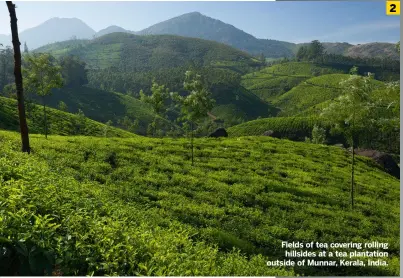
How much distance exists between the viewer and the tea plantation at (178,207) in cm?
841

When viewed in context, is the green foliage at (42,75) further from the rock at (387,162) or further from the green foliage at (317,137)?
the green foliage at (317,137)

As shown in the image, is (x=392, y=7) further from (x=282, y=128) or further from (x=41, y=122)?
(x=282, y=128)

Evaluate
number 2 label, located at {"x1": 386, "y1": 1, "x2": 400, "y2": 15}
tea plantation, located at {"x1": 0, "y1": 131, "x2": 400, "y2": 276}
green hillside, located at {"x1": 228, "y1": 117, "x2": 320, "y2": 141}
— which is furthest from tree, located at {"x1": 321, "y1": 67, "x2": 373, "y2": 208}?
green hillside, located at {"x1": 228, "y1": 117, "x2": 320, "y2": 141}

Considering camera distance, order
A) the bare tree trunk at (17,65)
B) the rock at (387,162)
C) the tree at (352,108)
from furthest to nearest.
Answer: the rock at (387,162) → the tree at (352,108) → the bare tree trunk at (17,65)

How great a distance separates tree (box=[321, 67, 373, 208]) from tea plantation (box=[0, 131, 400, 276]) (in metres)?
→ 5.86

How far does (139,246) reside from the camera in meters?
9.45

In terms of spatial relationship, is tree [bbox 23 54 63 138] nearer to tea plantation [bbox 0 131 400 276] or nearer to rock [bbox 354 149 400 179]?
tea plantation [bbox 0 131 400 276]

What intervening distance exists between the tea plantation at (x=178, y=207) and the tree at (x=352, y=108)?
5863 mm

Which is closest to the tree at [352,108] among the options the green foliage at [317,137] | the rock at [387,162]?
the rock at [387,162]

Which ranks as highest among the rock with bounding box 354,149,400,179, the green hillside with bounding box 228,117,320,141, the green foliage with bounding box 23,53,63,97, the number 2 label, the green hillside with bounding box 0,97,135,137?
the green foliage with bounding box 23,53,63,97

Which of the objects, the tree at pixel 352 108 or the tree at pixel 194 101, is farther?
the tree at pixel 194 101

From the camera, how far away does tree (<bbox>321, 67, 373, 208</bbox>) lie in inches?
913

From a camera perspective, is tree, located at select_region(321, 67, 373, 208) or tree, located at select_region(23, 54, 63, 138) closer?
tree, located at select_region(321, 67, 373, 208)

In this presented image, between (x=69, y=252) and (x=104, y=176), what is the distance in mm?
15105
